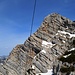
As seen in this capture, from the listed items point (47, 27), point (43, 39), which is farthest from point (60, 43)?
point (47, 27)

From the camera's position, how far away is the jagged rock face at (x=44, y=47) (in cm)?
5291

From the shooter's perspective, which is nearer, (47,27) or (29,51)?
(29,51)

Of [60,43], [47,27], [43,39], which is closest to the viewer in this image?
[60,43]

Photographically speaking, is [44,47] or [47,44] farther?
[47,44]

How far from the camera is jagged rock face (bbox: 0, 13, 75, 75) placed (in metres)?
52.9

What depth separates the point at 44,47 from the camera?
5853 cm

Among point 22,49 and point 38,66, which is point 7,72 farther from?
point 38,66

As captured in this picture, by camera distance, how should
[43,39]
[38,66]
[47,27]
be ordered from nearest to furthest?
[38,66], [43,39], [47,27]

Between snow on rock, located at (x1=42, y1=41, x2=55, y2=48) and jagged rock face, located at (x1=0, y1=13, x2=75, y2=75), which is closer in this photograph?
jagged rock face, located at (x1=0, y1=13, x2=75, y2=75)

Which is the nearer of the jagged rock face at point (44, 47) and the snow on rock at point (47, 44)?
the jagged rock face at point (44, 47)

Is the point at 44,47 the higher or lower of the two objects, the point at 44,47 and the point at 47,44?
the lower

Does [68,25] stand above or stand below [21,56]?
above

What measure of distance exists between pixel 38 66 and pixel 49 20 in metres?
23.2

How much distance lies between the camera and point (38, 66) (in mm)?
50750
